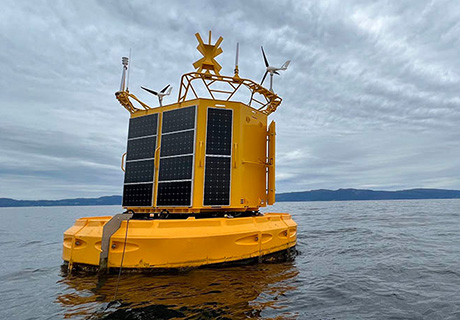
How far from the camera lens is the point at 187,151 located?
8.59m

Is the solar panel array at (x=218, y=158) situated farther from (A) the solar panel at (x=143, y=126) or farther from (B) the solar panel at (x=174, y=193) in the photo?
(A) the solar panel at (x=143, y=126)

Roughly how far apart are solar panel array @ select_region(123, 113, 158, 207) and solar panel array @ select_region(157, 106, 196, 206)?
0.42 metres

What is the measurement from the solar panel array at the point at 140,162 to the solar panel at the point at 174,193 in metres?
0.41

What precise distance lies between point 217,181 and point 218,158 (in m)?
0.69

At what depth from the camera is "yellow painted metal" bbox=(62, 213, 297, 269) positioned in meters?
6.57

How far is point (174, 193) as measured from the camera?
28.1 feet

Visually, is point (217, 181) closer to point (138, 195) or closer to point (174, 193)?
point (174, 193)

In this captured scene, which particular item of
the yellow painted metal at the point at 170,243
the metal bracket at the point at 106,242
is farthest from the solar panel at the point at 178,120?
the metal bracket at the point at 106,242

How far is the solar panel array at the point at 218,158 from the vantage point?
8.51m

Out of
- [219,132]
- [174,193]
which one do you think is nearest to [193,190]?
[174,193]

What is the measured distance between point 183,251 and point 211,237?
73 cm

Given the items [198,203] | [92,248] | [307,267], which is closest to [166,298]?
[92,248]

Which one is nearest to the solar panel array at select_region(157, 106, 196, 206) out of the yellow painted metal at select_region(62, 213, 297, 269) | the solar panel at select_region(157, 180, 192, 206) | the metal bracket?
the solar panel at select_region(157, 180, 192, 206)

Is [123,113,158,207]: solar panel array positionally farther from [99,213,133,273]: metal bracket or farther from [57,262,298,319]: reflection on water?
[57,262,298,319]: reflection on water
